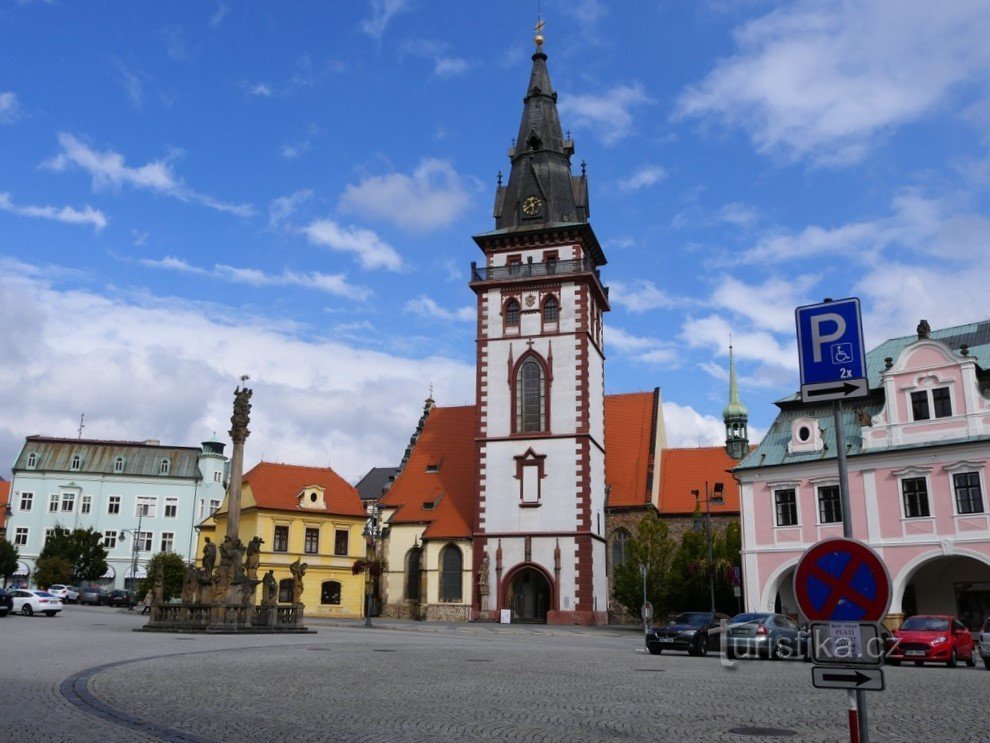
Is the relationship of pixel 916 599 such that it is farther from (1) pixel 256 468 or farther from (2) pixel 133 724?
(1) pixel 256 468

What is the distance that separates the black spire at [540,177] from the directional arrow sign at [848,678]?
4745 cm

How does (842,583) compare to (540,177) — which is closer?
(842,583)

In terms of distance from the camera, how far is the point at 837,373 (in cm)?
680

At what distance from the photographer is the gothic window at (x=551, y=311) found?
50719 mm


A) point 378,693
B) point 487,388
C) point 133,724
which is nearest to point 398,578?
point 487,388

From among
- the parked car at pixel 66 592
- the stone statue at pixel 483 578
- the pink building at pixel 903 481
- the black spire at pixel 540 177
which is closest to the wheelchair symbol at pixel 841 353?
the pink building at pixel 903 481

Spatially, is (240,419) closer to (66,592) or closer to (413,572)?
(413,572)

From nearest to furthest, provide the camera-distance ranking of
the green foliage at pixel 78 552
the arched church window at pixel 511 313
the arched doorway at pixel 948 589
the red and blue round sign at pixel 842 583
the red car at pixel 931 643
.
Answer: the red and blue round sign at pixel 842 583, the red car at pixel 931 643, the arched doorway at pixel 948 589, the arched church window at pixel 511 313, the green foliage at pixel 78 552

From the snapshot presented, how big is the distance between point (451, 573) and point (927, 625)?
30.5m

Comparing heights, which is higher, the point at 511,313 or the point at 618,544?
the point at 511,313

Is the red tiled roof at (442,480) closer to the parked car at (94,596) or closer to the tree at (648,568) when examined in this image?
the tree at (648,568)

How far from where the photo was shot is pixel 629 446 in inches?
2240

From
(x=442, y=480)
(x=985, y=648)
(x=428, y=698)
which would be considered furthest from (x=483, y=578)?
(x=428, y=698)

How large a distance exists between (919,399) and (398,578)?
30.6m
